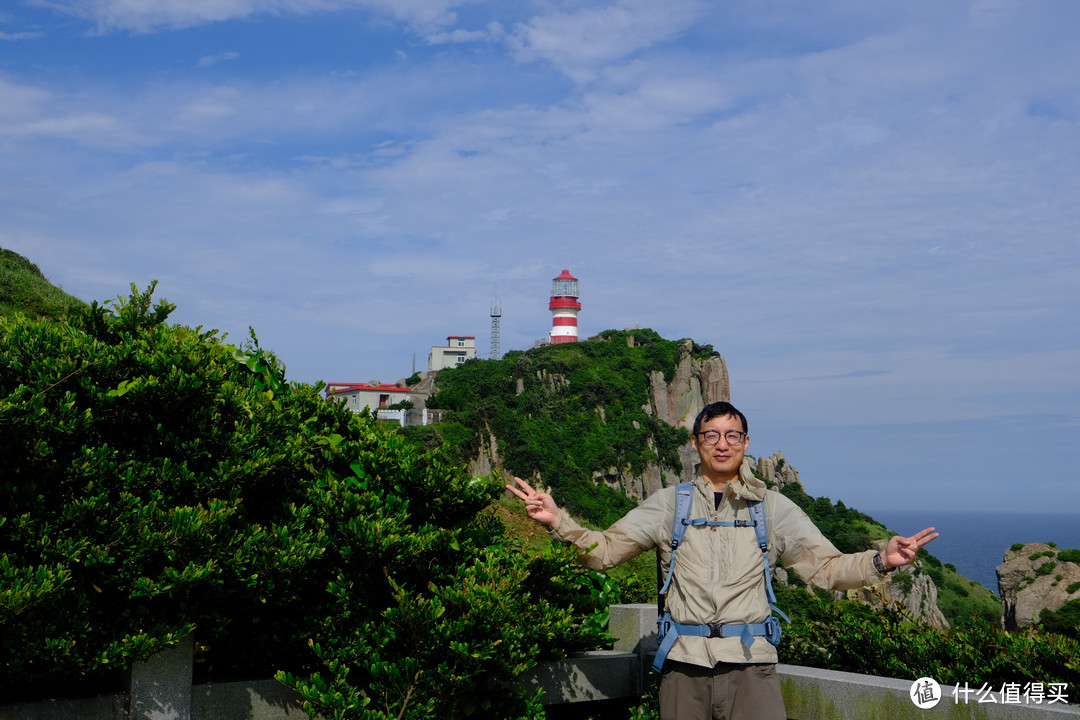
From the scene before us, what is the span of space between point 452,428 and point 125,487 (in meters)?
54.5

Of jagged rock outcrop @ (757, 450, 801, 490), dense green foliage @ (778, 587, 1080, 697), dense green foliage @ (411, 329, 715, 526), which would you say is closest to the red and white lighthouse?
dense green foliage @ (411, 329, 715, 526)

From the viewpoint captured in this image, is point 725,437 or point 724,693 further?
point 725,437

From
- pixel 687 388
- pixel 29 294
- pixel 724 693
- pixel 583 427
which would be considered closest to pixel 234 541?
pixel 724 693

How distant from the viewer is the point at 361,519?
3703mm

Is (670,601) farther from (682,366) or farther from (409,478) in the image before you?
(682,366)

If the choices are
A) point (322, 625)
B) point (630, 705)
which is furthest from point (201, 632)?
point (630, 705)

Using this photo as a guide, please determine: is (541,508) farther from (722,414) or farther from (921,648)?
(921,648)

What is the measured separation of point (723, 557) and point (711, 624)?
0.26 meters

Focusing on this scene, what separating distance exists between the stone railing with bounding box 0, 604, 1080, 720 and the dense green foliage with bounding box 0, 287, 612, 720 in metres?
0.15

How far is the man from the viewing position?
3.32 m

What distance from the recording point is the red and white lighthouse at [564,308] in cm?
7944

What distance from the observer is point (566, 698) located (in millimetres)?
4457

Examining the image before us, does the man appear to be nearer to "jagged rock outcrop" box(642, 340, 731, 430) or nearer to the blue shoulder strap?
the blue shoulder strap

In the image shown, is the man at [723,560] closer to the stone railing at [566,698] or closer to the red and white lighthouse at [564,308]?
the stone railing at [566,698]
